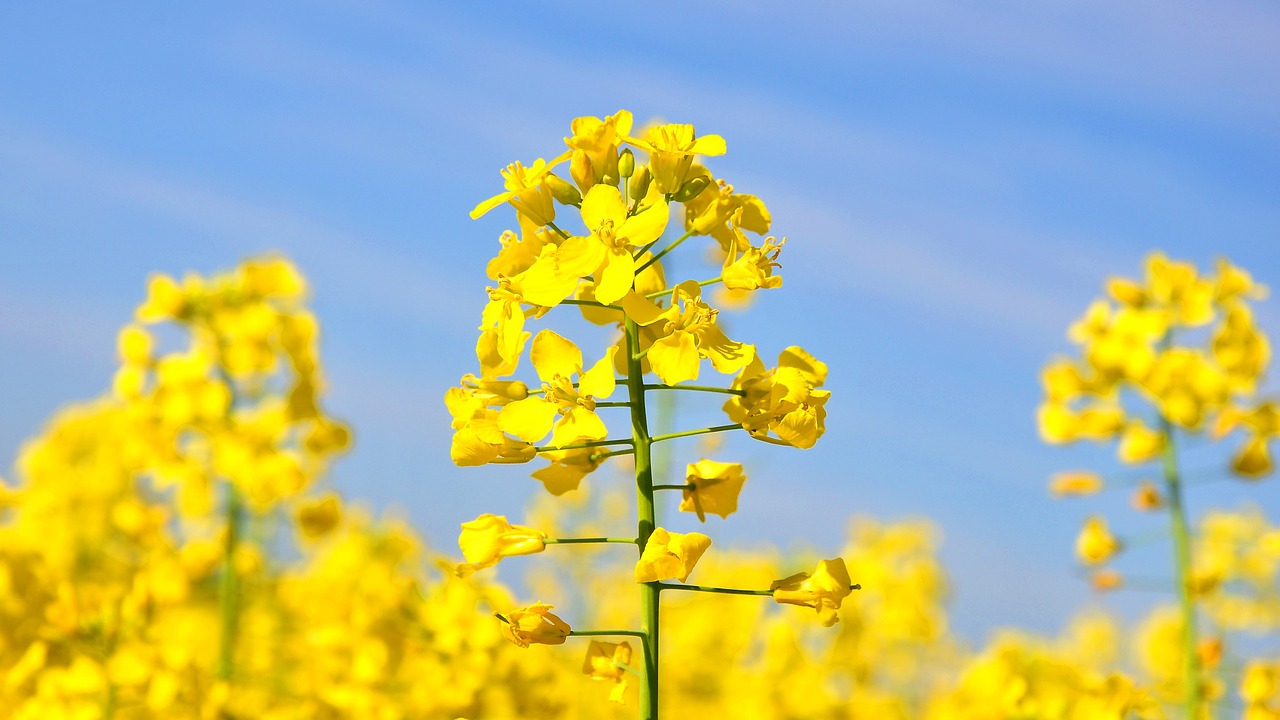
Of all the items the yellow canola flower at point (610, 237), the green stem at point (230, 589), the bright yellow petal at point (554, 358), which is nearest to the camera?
the yellow canola flower at point (610, 237)

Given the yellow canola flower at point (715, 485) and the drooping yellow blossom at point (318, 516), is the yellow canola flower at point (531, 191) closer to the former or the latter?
the yellow canola flower at point (715, 485)

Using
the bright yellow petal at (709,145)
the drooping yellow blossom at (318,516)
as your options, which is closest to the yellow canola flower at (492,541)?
the bright yellow petal at (709,145)

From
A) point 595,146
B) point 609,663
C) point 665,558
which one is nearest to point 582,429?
point 665,558

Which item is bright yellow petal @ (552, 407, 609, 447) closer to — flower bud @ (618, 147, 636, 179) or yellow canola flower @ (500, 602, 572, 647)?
yellow canola flower @ (500, 602, 572, 647)

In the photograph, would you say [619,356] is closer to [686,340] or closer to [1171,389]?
[686,340]

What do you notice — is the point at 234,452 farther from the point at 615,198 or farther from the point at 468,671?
the point at 615,198

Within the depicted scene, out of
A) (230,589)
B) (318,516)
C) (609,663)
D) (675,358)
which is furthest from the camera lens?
(318,516)
